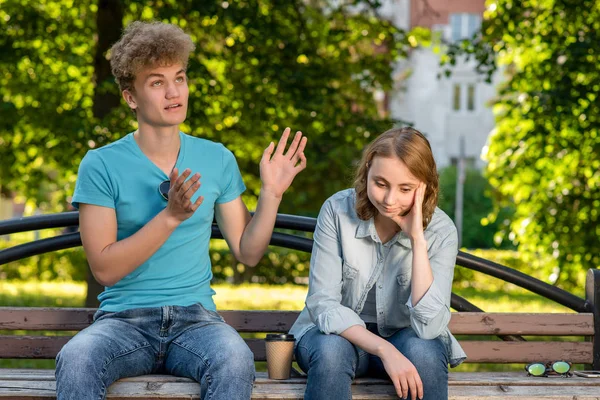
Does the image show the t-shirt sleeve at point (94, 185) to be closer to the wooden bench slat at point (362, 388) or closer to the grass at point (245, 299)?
the wooden bench slat at point (362, 388)

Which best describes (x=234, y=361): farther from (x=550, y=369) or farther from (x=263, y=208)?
(x=550, y=369)

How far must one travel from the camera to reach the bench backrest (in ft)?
12.9

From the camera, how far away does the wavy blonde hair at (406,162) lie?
338 cm

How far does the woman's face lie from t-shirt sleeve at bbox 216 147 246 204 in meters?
0.55

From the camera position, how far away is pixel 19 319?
3934 mm

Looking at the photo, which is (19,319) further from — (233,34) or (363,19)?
(363,19)

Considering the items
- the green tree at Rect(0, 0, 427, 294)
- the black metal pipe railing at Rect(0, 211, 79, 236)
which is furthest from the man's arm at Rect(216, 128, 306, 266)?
the green tree at Rect(0, 0, 427, 294)

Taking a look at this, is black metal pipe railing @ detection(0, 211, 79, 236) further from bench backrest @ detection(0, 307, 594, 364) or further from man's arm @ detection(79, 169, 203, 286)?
man's arm @ detection(79, 169, 203, 286)

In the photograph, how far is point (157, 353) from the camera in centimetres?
341

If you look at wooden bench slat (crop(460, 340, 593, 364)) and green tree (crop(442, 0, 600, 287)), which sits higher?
green tree (crop(442, 0, 600, 287))

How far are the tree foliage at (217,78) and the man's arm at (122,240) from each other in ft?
18.4

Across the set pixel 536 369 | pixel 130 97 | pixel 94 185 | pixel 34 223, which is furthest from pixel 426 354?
pixel 34 223

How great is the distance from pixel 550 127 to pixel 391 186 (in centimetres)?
759

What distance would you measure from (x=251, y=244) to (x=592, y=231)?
811 cm
